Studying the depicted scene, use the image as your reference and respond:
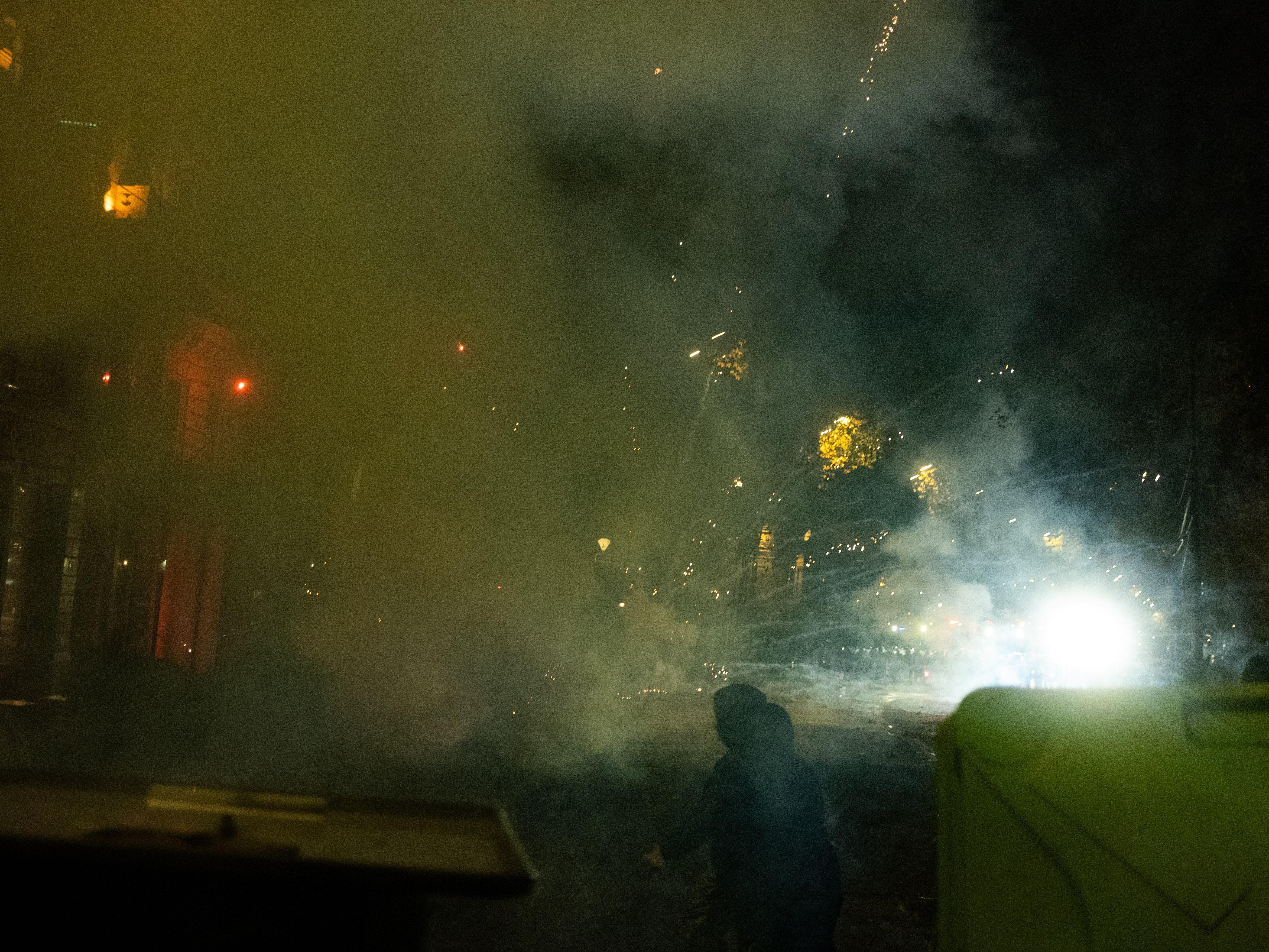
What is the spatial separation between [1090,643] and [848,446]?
28.6 ft

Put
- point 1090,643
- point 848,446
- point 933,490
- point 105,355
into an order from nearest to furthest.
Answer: point 105,355 → point 1090,643 → point 848,446 → point 933,490

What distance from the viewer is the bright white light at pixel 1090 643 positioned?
1859 centimetres

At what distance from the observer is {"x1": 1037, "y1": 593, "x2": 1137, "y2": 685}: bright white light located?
1859cm

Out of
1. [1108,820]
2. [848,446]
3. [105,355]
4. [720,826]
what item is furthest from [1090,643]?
[105,355]

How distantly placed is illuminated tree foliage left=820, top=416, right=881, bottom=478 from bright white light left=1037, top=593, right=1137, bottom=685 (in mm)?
7025

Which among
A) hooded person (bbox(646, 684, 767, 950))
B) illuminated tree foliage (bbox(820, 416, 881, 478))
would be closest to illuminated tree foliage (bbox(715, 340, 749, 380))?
illuminated tree foliage (bbox(820, 416, 881, 478))

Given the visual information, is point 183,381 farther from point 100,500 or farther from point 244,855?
point 244,855

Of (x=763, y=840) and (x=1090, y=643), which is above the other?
(x=763, y=840)

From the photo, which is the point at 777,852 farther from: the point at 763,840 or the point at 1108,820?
the point at 1108,820

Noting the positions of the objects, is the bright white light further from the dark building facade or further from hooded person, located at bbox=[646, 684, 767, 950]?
the dark building facade

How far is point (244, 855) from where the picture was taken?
1098 millimetres

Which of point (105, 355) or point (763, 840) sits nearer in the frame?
point (763, 840)

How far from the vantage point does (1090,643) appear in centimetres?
1941

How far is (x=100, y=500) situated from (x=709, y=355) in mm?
13027
